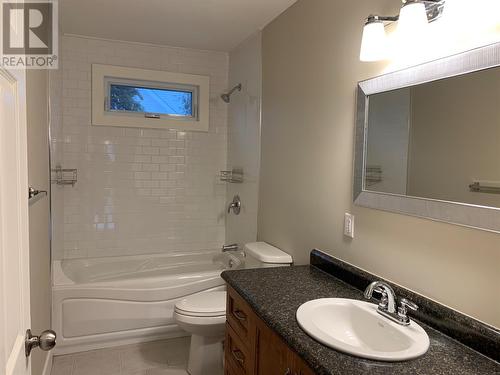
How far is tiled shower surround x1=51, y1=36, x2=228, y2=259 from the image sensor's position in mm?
3258

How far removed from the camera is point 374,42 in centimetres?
157

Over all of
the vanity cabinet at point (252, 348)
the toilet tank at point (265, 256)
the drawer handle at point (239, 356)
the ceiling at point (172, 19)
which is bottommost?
the drawer handle at point (239, 356)

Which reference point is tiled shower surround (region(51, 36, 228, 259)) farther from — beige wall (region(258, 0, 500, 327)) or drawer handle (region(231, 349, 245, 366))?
drawer handle (region(231, 349, 245, 366))

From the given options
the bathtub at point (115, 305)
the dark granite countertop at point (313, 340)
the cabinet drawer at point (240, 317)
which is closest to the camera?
the dark granite countertop at point (313, 340)

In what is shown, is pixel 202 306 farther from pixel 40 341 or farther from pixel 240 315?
pixel 40 341

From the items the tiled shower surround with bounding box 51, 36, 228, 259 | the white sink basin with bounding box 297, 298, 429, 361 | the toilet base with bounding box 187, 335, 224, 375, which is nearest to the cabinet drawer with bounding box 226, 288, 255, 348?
the white sink basin with bounding box 297, 298, 429, 361

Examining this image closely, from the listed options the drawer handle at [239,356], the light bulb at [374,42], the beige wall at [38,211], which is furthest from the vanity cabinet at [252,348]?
the light bulb at [374,42]

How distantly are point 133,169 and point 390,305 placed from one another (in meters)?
2.70

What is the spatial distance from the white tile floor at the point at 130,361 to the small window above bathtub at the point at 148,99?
6.27 feet

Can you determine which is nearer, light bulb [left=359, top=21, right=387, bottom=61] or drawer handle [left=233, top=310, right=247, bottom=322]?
light bulb [left=359, top=21, right=387, bottom=61]

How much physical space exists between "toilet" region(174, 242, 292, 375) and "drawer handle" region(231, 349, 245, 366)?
0.50m

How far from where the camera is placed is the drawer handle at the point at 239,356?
1.77 metres

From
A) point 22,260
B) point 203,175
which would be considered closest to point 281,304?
point 22,260

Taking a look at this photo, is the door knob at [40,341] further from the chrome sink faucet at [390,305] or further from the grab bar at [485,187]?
the grab bar at [485,187]
